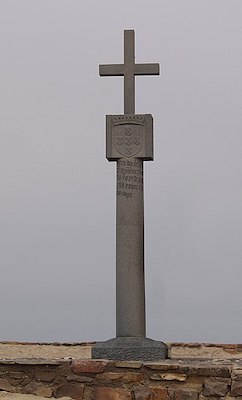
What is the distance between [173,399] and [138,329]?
3.44ft

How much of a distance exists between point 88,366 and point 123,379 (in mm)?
402

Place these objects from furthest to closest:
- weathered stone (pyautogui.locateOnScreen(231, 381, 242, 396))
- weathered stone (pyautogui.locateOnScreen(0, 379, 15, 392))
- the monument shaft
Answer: the monument shaft < weathered stone (pyautogui.locateOnScreen(0, 379, 15, 392)) < weathered stone (pyautogui.locateOnScreen(231, 381, 242, 396))

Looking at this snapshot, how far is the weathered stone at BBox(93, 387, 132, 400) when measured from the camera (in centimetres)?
746

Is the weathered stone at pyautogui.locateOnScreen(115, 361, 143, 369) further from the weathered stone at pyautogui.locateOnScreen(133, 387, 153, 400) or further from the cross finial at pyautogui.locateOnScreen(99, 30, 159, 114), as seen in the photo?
the cross finial at pyautogui.locateOnScreen(99, 30, 159, 114)

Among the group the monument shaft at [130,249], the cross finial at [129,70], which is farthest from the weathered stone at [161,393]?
the cross finial at [129,70]

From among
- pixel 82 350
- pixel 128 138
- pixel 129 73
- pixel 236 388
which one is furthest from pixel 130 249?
pixel 82 350

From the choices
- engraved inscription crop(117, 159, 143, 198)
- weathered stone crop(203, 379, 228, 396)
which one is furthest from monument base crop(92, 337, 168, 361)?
engraved inscription crop(117, 159, 143, 198)

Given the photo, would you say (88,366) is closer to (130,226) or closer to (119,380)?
(119,380)

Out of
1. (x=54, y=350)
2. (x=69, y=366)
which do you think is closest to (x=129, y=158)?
(x=69, y=366)

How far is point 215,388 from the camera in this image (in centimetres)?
730

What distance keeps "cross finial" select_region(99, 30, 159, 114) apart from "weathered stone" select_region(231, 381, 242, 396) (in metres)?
3.45

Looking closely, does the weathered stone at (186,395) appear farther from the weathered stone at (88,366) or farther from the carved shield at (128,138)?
the carved shield at (128,138)

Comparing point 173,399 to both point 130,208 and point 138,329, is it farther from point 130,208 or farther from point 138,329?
point 130,208

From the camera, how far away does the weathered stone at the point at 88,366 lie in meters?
7.58
